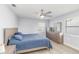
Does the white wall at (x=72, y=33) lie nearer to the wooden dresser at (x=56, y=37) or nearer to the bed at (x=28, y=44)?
the wooden dresser at (x=56, y=37)

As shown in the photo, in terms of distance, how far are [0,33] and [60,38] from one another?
3.31m

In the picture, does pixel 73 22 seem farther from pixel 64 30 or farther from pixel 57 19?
pixel 57 19

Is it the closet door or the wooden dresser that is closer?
the closet door

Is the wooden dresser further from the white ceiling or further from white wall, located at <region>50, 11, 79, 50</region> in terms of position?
the white ceiling

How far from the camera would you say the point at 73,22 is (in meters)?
3.48

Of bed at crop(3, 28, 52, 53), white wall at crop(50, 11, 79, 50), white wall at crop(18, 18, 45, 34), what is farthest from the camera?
white wall at crop(18, 18, 45, 34)

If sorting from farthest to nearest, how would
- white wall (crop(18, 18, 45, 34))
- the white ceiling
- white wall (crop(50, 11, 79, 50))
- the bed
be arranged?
white wall (crop(18, 18, 45, 34))
white wall (crop(50, 11, 79, 50))
the white ceiling
the bed

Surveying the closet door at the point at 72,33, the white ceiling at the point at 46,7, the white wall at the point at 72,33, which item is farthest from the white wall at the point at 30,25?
the closet door at the point at 72,33

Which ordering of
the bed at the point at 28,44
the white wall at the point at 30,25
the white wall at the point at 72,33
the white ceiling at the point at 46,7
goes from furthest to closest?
the white wall at the point at 30,25, the white wall at the point at 72,33, the white ceiling at the point at 46,7, the bed at the point at 28,44

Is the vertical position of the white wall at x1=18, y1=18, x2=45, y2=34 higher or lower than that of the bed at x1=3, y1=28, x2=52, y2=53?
higher

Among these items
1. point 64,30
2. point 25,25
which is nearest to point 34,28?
point 25,25

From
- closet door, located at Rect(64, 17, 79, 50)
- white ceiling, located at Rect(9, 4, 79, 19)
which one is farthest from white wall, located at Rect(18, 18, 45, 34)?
closet door, located at Rect(64, 17, 79, 50)
